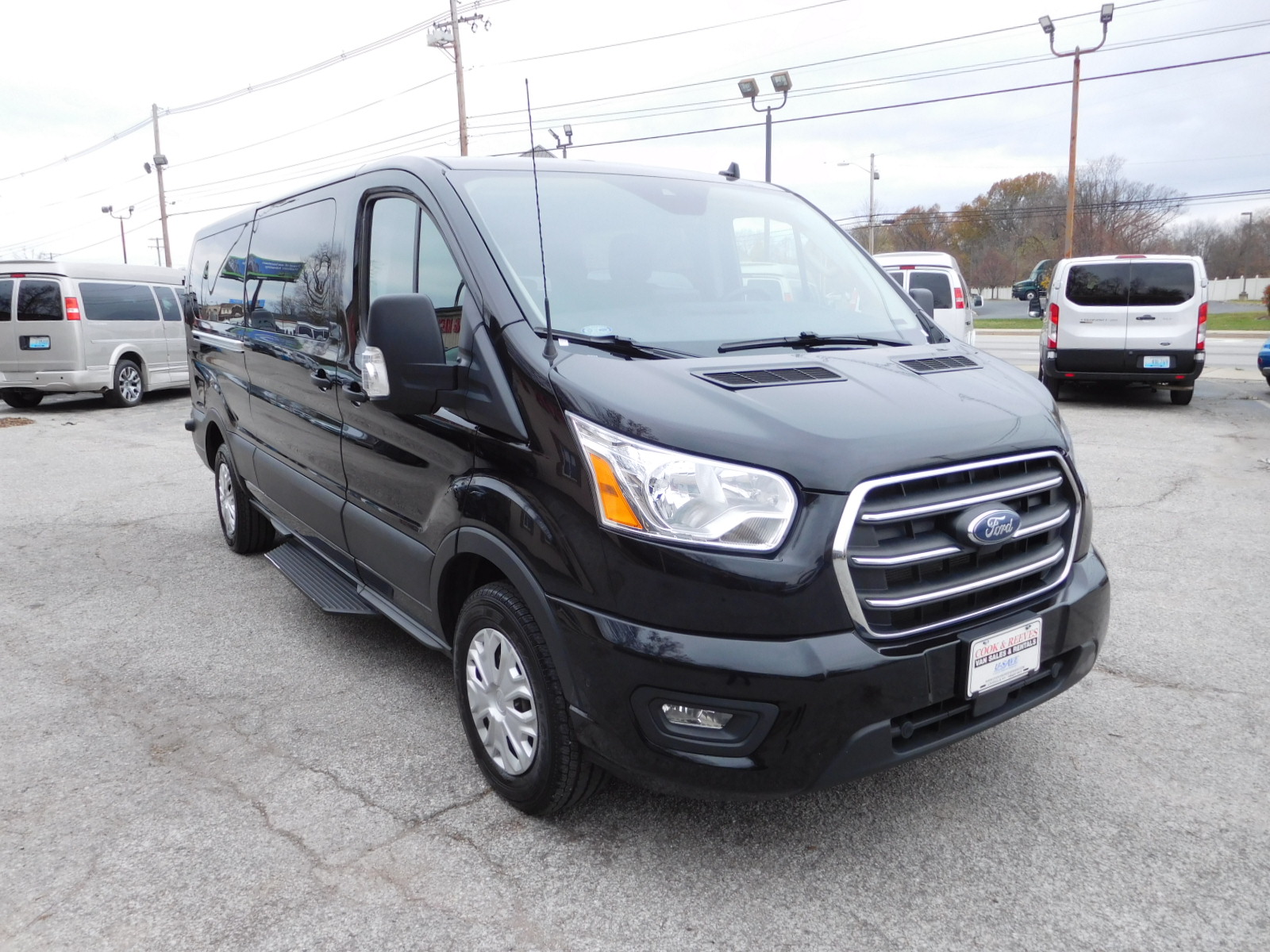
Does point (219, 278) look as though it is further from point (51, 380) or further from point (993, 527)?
point (51, 380)

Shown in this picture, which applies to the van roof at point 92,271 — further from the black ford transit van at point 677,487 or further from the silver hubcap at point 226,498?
the black ford transit van at point 677,487

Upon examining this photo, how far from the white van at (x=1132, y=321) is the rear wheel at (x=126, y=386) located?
13.8 m

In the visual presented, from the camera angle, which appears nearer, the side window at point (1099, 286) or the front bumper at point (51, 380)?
the side window at point (1099, 286)

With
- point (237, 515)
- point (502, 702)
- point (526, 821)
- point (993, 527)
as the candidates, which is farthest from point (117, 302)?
point (993, 527)

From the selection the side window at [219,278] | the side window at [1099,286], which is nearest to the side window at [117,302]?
the side window at [219,278]

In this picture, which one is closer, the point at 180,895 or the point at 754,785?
the point at 754,785

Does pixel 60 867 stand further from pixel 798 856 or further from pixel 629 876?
pixel 798 856

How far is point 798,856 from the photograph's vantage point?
2693mm

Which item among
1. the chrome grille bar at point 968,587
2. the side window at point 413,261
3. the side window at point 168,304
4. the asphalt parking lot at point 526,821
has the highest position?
the side window at point 168,304

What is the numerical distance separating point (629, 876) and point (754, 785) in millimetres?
539

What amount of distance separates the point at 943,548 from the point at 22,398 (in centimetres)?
1704

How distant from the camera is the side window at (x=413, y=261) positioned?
305cm

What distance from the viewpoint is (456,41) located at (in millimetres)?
27672

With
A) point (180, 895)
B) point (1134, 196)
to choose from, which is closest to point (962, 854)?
point (180, 895)
